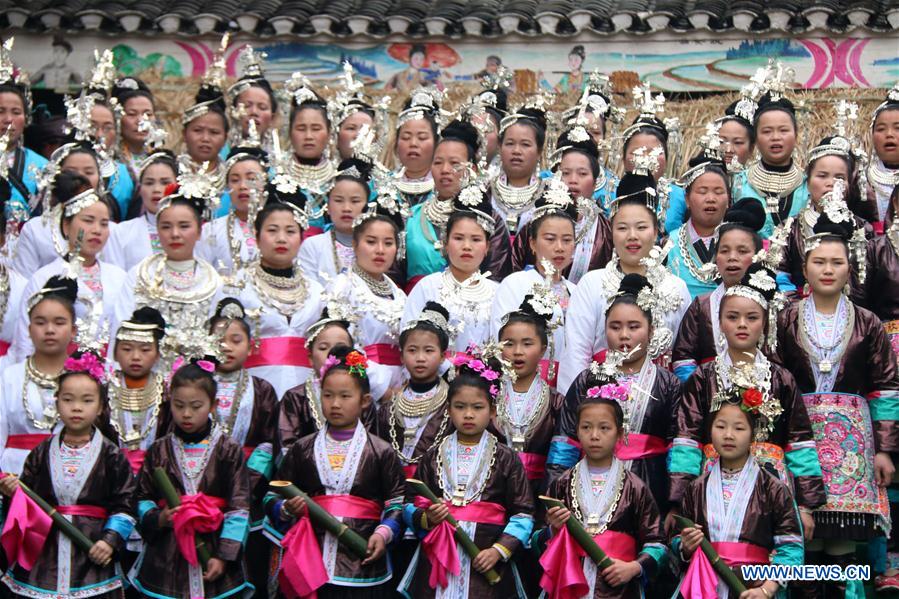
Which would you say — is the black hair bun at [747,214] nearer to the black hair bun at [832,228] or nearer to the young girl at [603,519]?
the black hair bun at [832,228]

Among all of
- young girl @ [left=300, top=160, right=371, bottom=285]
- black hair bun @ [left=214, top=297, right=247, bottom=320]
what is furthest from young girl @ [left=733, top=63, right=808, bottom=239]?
black hair bun @ [left=214, top=297, right=247, bottom=320]

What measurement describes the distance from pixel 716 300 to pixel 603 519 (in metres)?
1.48

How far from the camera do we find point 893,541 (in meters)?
8.41

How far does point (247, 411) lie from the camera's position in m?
8.37

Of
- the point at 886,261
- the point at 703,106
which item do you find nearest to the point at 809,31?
the point at 703,106

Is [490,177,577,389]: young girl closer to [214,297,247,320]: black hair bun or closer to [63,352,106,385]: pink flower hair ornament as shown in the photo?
[214,297,247,320]: black hair bun

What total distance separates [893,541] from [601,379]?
179 cm

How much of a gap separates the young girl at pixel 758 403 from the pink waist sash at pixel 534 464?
0.65 meters

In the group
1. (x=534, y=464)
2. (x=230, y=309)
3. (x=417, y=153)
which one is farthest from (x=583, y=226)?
(x=230, y=309)

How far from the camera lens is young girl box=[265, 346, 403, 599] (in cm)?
764

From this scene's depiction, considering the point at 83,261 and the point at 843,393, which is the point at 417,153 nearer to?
the point at 83,261

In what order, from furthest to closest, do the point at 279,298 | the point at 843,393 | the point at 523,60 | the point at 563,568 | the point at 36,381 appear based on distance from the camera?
the point at 523,60
the point at 279,298
the point at 36,381
the point at 843,393
the point at 563,568

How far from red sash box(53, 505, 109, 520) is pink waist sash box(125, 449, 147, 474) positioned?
13.1 inches

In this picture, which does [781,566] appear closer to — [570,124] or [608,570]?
[608,570]
